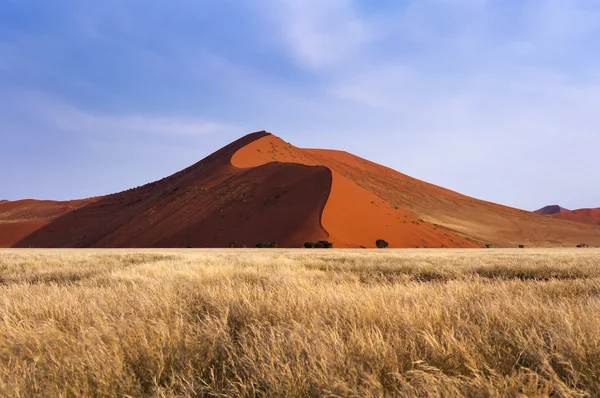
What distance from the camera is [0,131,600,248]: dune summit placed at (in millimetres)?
50406

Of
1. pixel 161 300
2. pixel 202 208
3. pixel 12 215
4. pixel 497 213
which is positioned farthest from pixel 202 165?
pixel 161 300

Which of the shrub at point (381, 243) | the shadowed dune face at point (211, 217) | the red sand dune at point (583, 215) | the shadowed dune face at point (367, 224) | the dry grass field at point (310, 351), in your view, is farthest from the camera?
the red sand dune at point (583, 215)

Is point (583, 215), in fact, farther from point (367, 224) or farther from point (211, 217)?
point (211, 217)

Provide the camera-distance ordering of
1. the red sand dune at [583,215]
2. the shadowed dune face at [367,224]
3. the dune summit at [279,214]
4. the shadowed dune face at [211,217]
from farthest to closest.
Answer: the red sand dune at [583,215] < the shadowed dune face at [211,217] < the dune summit at [279,214] < the shadowed dune face at [367,224]

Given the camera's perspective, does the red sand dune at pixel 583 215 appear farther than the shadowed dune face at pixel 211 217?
Yes

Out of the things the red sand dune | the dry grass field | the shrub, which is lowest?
the shrub

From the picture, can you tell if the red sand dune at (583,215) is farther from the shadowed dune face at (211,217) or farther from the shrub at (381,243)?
the shrub at (381,243)

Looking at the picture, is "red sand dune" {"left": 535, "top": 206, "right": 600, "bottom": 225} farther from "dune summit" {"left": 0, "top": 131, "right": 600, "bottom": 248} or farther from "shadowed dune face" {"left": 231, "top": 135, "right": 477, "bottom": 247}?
"shadowed dune face" {"left": 231, "top": 135, "right": 477, "bottom": 247}

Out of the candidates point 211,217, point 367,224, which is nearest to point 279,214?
point 211,217

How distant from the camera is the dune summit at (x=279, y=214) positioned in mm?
50406

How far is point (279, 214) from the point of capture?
52.8 metres

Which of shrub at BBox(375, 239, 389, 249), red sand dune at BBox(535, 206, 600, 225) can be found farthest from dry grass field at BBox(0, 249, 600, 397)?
red sand dune at BBox(535, 206, 600, 225)

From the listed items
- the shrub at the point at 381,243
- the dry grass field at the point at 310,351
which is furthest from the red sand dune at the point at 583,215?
the dry grass field at the point at 310,351

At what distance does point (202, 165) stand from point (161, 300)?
90380mm
